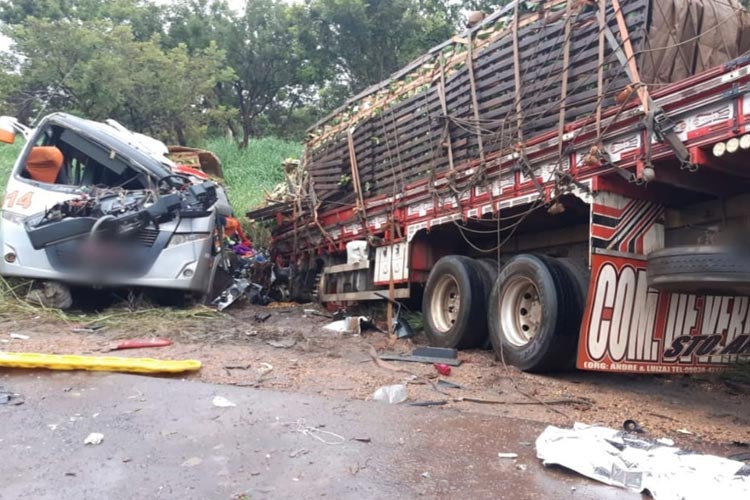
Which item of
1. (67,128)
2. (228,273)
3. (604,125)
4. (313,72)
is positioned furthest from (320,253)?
(313,72)

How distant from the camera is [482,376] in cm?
446

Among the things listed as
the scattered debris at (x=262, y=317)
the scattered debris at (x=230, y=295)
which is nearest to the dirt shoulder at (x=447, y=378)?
the scattered debris at (x=262, y=317)

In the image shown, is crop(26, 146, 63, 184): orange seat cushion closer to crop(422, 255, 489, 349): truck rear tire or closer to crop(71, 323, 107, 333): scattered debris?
crop(71, 323, 107, 333): scattered debris

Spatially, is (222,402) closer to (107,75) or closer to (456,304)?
(456,304)

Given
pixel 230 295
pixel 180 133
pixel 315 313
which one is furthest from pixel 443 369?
pixel 180 133

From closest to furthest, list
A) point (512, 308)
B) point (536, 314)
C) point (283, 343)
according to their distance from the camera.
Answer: point (536, 314) < point (512, 308) < point (283, 343)

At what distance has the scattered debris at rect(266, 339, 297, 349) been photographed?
17.7 feet

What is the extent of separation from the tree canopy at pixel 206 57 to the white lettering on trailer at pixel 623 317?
1429 cm

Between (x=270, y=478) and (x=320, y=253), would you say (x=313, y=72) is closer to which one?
(x=320, y=253)

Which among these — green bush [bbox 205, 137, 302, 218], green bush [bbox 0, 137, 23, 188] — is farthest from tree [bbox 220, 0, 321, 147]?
green bush [bbox 0, 137, 23, 188]

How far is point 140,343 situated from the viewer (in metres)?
4.98

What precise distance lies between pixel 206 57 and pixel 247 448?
54.5 ft

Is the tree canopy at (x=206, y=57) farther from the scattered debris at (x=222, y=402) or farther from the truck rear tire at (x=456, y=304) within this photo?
the scattered debris at (x=222, y=402)

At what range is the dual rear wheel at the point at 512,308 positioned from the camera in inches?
171
